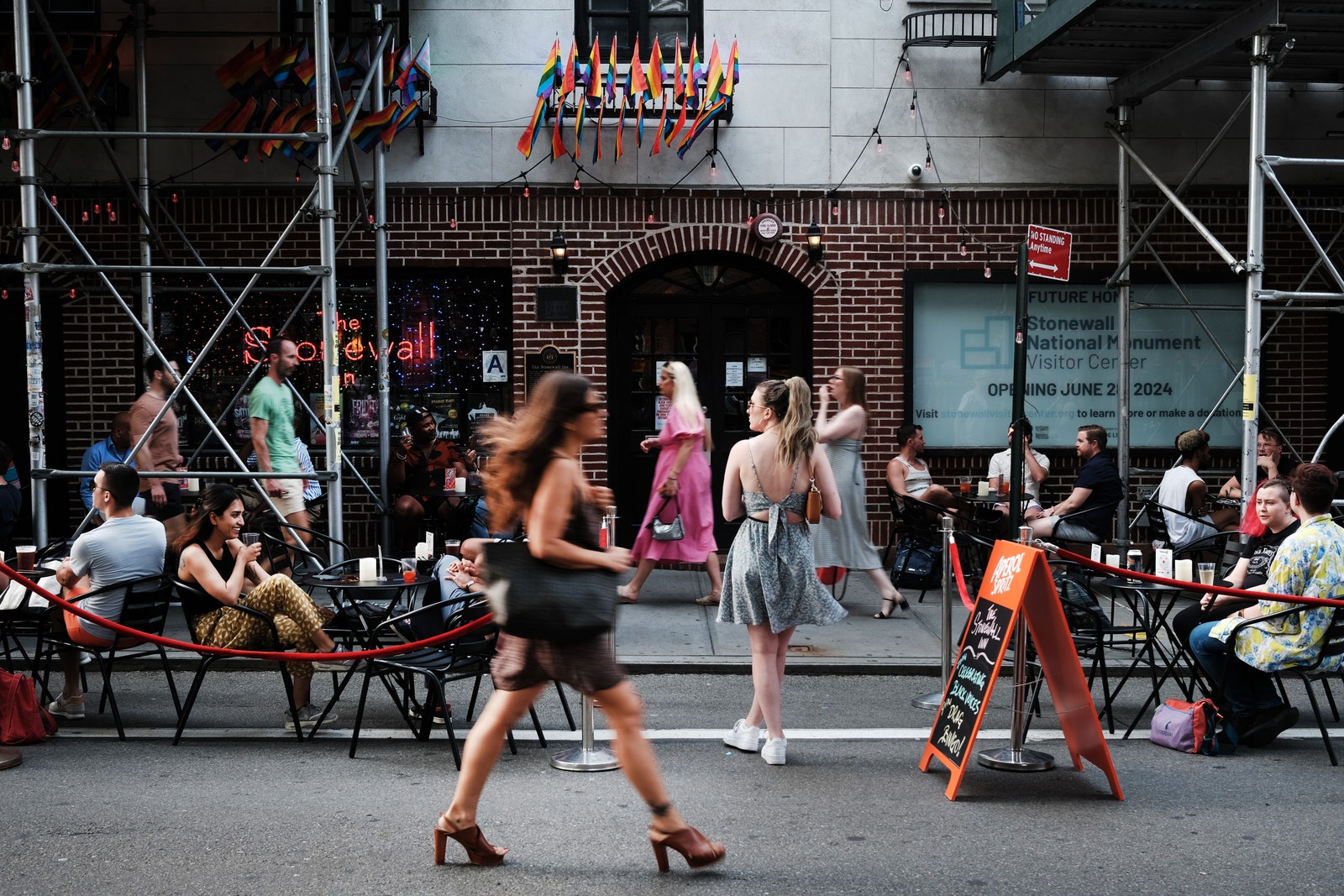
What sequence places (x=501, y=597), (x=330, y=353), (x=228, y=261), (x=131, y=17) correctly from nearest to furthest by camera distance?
(x=501, y=597)
(x=330, y=353)
(x=131, y=17)
(x=228, y=261)

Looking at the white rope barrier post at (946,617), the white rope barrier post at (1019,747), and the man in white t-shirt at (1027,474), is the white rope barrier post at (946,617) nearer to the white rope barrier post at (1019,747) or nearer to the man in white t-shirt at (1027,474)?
the white rope barrier post at (1019,747)

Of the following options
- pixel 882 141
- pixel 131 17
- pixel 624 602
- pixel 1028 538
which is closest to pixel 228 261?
pixel 131 17

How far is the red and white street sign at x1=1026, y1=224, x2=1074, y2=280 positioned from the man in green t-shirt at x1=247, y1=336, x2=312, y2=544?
5674 mm

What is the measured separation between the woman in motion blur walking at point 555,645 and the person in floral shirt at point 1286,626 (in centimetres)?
316

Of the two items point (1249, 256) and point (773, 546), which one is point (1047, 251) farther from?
point (1249, 256)

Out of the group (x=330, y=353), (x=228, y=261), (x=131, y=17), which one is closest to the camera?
(x=330, y=353)

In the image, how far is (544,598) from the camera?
4586mm

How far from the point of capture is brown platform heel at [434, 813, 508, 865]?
15.7 feet

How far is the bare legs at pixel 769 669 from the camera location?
6117 mm

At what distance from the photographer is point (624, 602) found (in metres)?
10.0

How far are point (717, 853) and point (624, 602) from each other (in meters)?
5.29

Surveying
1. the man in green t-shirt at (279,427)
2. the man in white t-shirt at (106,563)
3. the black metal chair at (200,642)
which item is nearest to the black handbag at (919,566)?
the man in green t-shirt at (279,427)

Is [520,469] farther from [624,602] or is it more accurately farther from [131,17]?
[131,17]

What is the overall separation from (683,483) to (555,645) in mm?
5179
